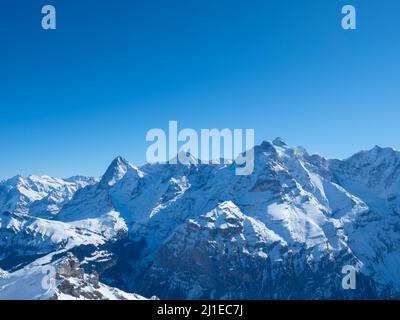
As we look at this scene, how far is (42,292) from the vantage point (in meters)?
193
